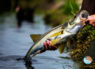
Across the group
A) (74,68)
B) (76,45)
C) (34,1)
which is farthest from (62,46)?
(34,1)

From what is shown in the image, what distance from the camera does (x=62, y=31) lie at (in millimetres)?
8047

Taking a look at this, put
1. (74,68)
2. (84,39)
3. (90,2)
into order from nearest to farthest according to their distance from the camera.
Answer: (74,68) < (90,2) < (84,39)

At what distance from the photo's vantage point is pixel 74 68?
911 centimetres

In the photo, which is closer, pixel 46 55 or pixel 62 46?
pixel 62 46

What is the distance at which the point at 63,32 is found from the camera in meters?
8.02

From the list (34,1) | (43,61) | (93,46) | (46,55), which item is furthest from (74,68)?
(34,1)

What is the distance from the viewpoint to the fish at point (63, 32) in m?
7.83

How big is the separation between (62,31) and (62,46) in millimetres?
334

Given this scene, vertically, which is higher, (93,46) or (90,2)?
(90,2)

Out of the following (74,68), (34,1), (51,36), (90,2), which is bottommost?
(74,68)

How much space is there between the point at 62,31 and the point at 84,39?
295 cm

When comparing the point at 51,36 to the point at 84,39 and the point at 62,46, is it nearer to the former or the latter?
the point at 62,46

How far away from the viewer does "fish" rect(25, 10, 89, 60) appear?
7.83m

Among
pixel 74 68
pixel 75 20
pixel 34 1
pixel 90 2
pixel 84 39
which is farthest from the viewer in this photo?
pixel 34 1
